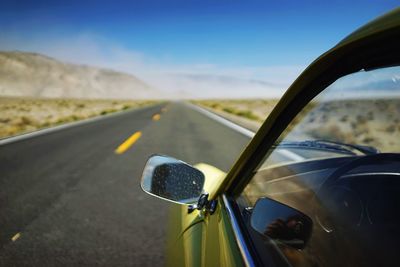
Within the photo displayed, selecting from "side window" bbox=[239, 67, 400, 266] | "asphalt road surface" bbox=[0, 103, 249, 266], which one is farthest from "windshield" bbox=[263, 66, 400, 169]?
"asphalt road surface" bbox=[0, 103, 249, 266]

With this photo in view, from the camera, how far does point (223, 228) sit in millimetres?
1450

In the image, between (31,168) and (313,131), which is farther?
(31,168)

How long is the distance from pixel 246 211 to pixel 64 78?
174769mm

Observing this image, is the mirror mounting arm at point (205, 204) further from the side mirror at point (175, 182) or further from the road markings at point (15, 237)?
the road markings at point (15, 237)

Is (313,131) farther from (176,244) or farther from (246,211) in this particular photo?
(176,244)

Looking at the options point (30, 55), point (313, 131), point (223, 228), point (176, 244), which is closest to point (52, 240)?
point (176, 244)

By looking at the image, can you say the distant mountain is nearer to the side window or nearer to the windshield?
the windshield

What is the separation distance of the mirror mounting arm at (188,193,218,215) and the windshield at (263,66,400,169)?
0.36 m

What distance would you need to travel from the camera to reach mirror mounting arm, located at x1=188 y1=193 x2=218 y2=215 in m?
1.73

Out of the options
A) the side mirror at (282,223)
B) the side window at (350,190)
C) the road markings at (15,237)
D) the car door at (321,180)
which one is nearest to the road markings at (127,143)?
the road markings at (15,237)

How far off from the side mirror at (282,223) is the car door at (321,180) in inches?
0.6

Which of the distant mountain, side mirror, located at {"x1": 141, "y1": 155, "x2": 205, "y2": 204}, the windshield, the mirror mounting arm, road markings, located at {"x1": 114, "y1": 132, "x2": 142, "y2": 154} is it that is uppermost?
the windshield

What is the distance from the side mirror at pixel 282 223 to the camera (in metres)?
1.12

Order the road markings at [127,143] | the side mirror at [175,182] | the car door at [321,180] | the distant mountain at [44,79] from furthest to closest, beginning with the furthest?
1. the distant mountain at [44,79]
2. the road markings at [127,143]
3. the side mirror at [175,182]
4. the car door at [321,180]
